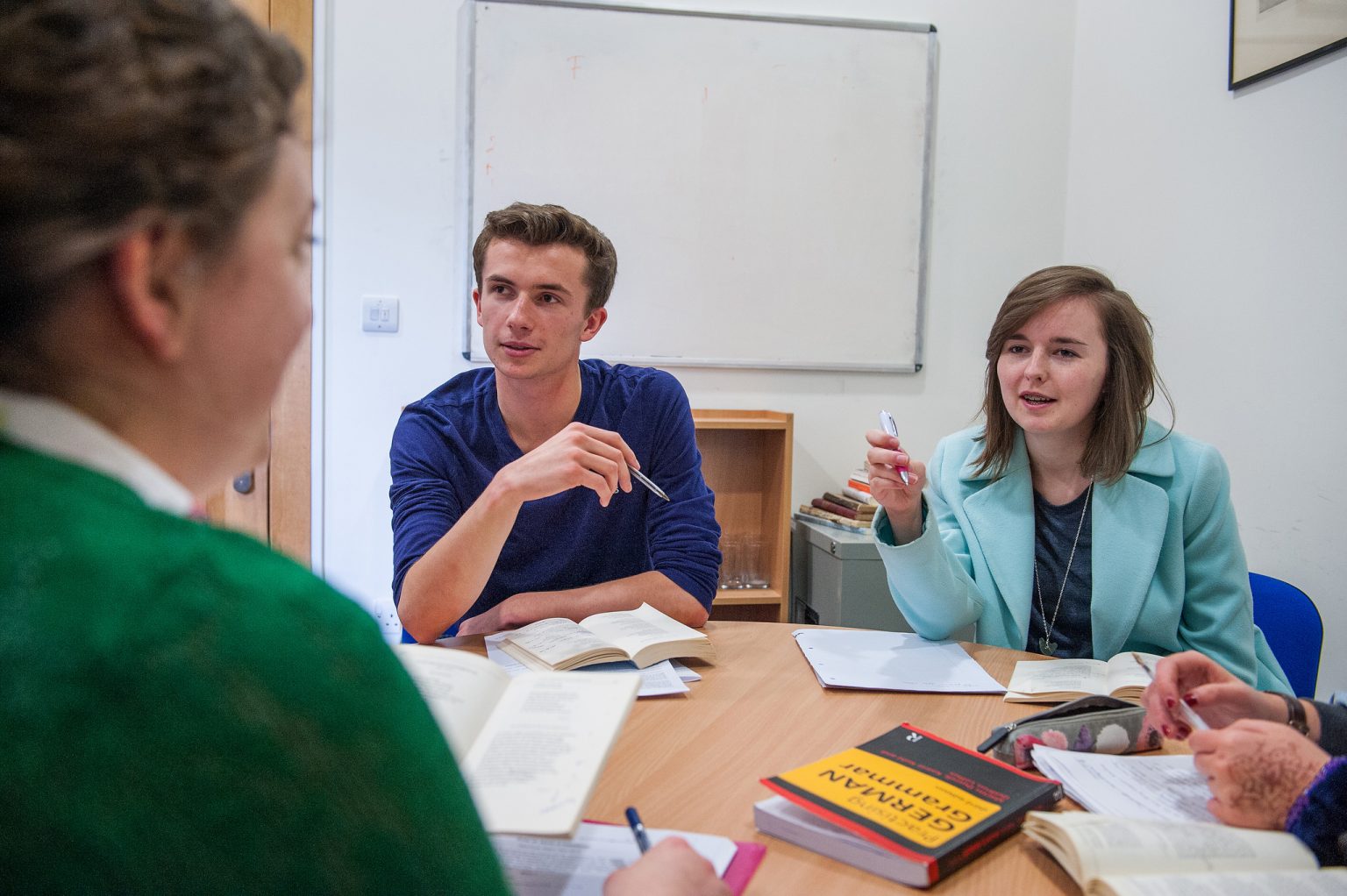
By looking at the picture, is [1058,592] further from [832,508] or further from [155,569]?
[155,569]

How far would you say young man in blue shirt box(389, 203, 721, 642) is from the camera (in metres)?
1.54

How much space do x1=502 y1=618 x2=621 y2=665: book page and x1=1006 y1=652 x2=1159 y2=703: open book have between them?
0.59 meters

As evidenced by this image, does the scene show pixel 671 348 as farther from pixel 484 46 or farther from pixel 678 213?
pixel 484 46

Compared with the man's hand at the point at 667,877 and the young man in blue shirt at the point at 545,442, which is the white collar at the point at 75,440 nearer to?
the man's hand at the point at 667,877

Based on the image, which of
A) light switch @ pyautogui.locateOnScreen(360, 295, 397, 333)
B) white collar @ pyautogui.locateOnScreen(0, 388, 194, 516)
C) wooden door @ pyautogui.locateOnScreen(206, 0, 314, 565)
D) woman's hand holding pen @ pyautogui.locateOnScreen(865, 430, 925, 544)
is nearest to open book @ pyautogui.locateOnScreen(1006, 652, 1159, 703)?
woman's hand holding pen @ pyautogui.locateOnScreen(865, 430, 925, 544)

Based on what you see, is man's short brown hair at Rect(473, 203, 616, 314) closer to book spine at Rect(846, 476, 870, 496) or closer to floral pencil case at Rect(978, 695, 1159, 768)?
floral pencil case at Rect(978, 695, 1159, 768)

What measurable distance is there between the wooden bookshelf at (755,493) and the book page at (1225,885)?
2136 mm

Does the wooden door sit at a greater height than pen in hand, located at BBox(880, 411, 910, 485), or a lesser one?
lesser

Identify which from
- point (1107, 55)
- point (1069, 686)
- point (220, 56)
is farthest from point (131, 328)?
point (1107, 55)

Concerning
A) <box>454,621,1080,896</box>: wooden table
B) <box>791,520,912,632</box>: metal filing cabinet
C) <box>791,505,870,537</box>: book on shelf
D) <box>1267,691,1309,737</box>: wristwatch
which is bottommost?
<box>791,520,912,632</box>: metal filing cabinet

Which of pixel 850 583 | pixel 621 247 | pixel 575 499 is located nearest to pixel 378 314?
pixel 621 247

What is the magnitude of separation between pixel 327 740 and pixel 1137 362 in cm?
168

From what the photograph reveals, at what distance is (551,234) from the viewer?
1734 millimetres

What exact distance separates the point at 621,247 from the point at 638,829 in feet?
8.15
